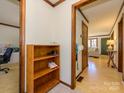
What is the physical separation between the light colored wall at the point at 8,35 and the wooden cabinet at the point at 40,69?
3.21 m

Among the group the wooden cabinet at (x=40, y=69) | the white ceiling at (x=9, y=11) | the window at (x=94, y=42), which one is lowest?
the wooden cabinet at (x=40, y=69)

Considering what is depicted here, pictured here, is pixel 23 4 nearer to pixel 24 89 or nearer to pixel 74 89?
pixel 24 89

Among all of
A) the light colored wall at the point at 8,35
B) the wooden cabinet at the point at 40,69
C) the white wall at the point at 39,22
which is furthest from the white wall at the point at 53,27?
the light colored wall at the point at 8,35

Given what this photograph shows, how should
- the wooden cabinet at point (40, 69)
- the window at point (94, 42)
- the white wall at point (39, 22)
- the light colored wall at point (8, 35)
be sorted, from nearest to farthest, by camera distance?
the wooden cabinet at point (40, 69) → the white wall at point (39, 22) → the light colored wall at point (8, 35) → the window at point (94, 42)

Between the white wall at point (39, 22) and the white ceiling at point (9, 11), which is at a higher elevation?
the white ceiling at point (9, 11)

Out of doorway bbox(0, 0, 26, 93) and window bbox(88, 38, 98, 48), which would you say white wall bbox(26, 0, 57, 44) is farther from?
window bbox(88, 38, 98, 48)

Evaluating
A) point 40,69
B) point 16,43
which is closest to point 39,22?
point 40,69

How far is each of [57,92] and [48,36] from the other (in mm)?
1469

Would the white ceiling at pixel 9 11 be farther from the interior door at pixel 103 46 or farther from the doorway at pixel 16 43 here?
the interior door at pixel 103 46

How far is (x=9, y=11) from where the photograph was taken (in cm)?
373

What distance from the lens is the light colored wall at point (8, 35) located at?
4.47 metres

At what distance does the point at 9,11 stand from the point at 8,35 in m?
1.45

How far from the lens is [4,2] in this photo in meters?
3.20

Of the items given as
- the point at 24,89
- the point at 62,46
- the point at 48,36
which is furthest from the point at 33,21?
the point at 24,89
